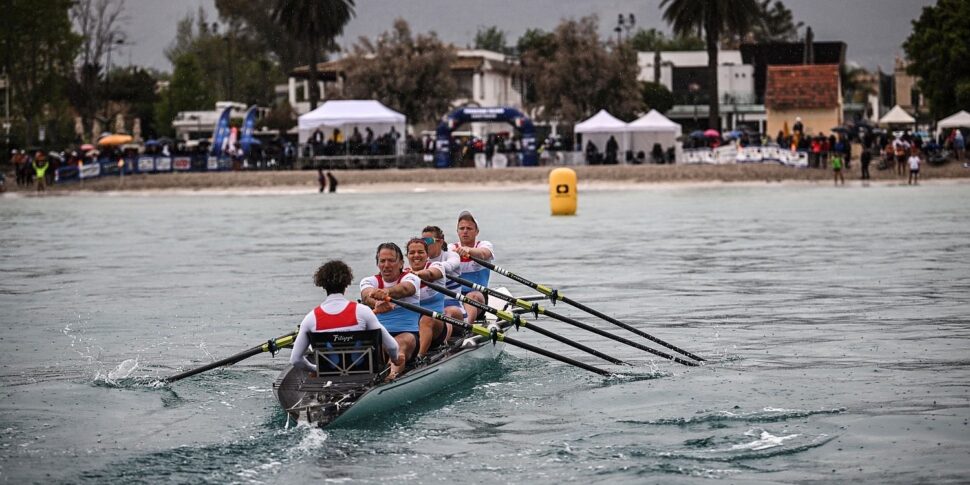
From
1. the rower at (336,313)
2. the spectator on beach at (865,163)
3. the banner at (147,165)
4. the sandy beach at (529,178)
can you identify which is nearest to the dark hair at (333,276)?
the rower at (336,313)

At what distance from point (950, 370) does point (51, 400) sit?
8.95m

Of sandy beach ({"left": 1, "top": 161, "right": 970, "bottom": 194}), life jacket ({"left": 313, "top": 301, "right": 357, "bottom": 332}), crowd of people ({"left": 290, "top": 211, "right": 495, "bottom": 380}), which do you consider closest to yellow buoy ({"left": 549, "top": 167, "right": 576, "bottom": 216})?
sandy beach ({"left": 1, "top": 161, "right": 970, "bottom": 194})

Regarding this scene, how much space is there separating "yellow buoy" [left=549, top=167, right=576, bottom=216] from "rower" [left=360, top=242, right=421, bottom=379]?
27.3 meters

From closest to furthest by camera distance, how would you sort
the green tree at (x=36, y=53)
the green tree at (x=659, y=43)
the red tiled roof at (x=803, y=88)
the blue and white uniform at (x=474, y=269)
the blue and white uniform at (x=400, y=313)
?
the blue and white uniform at (x=400, y=313) < the blue and white uniform at (x=474, y=269) < the red tiled roof at (x=803, y=88) < the green tree at (x=36, y=53) < the green tree at (x=659, y=43)

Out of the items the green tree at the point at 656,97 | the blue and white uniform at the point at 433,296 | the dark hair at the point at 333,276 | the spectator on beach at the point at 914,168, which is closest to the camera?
the dark hair at the point at 333,276

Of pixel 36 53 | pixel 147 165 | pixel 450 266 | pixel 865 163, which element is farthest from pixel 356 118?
pixel 450 266

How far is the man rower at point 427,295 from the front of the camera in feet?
44.0

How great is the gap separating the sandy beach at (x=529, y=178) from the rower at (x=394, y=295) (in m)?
42.4

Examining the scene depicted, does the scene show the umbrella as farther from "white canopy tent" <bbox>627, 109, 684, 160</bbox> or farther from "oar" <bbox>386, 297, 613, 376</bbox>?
"oar" <bbox>386, 297, 613, 376</bbox>

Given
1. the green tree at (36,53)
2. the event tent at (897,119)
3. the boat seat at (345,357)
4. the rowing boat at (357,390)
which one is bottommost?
the rowing boat at (357,390)

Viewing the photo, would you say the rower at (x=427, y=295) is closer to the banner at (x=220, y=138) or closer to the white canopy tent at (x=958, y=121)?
the banner at (x=220, y=138)

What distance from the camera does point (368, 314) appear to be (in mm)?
11695

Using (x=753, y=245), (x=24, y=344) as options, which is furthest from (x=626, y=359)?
(x=753, y=245)

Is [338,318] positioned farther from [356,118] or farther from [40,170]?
[40,170]
